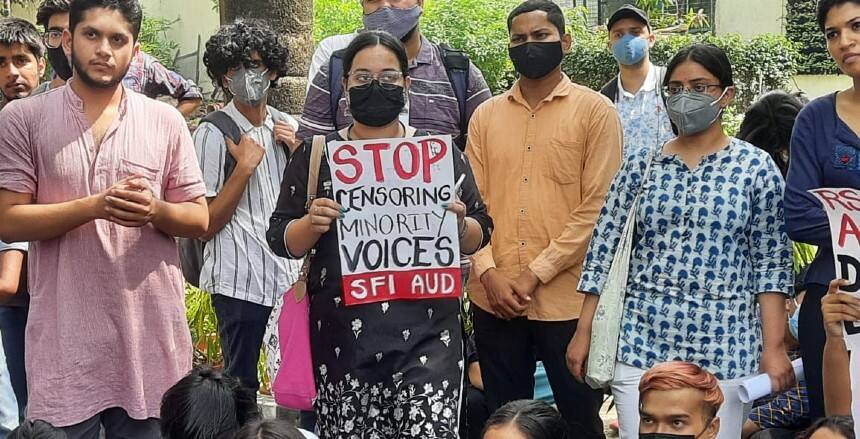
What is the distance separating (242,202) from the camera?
546 centimetres

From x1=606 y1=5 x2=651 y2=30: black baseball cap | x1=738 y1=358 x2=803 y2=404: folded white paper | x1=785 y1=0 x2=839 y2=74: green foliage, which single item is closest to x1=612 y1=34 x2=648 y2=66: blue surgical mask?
x1=606 y1=5 x2=651 y2=30: black baseball cap

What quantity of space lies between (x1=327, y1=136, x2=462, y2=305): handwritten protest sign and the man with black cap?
2096 mm

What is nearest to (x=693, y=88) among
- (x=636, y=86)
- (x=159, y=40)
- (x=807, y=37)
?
(x=636, y=86)

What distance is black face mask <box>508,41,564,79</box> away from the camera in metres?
5.20

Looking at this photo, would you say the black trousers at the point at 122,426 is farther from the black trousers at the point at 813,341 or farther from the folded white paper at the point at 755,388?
the black trousers at the point at 813,341

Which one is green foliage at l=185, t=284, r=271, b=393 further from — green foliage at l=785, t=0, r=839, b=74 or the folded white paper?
green foliage at l=785, t=0, r=839, b=74

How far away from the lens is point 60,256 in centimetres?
430

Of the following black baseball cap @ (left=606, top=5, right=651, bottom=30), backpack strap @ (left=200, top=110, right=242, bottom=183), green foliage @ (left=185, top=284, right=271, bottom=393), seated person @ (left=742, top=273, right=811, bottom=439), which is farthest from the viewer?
green foliage @ (left=185, top=284, right=271, bottom=393)

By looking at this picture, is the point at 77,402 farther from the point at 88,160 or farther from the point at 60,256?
the point at 88,160

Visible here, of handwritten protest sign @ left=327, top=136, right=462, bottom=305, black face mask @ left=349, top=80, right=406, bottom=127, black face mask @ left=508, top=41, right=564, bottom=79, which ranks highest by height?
black face mask @ left=508, top=41, right=564, bottom=79

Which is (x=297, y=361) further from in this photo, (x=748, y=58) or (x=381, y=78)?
(x=748, y=58)

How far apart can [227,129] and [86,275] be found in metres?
1.38

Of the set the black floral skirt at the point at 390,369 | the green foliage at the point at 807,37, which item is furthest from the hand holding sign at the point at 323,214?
the green foliage at the point at 807,37

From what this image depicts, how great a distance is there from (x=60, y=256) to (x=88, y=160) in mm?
371
